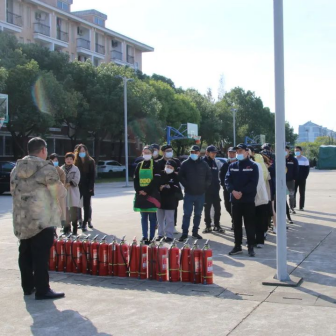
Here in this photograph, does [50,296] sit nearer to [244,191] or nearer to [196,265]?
[196,265]

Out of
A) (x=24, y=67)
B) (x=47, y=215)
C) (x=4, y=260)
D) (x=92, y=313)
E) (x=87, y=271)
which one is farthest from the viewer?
(x=24, y=67)

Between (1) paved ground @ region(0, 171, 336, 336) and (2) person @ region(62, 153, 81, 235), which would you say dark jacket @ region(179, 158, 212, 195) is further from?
(2) person @ region(62, 153, 81, 235)

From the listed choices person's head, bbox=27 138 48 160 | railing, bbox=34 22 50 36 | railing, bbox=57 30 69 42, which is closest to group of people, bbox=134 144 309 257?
person's head, bbox=27 138 48 160

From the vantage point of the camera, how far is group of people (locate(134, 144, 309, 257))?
326 inches

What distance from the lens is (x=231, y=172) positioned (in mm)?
8508

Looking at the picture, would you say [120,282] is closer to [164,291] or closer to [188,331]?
[164,291]

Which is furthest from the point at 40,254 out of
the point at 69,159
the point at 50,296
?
the point at 69,159

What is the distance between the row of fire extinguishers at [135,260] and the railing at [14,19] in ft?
143

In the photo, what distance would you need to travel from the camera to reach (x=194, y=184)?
9891 mm

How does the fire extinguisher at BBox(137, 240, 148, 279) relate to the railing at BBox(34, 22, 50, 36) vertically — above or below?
below

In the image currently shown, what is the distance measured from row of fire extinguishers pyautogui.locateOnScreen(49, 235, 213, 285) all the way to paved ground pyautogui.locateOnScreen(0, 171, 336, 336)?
0.16 m

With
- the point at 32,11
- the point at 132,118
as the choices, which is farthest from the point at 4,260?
the point at 32,11

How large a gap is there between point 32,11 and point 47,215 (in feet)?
157

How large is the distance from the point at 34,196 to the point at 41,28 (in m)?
47.4
